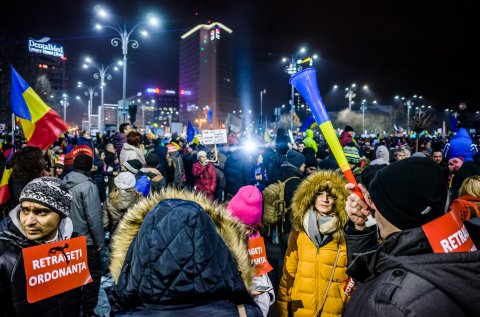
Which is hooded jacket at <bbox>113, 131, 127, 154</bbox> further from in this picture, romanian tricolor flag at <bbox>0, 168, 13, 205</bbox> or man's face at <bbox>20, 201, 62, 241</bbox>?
man's face at <bbox>20, 201, 62, 241</bbox>

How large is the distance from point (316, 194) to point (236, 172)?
17.2 feet

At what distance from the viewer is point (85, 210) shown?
15.4 feet

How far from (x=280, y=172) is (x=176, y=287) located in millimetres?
4459

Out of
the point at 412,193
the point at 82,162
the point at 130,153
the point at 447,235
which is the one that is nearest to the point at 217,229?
the point at 412,193

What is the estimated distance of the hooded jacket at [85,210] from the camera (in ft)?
15.3

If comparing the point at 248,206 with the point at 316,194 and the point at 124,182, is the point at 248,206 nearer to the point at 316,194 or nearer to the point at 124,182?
the point at 316,194

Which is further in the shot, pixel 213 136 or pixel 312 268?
pixel 213 136

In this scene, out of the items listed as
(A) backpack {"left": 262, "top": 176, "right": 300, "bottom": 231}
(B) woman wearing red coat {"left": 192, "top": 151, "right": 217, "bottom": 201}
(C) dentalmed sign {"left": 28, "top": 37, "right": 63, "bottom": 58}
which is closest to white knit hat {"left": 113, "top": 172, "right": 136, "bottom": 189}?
(A) backpack {"left": 262, "top": 176, "right": 300, "bottom": 231}

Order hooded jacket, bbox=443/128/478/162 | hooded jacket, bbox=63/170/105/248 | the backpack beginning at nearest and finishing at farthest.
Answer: hooded jacket, bbox=63/170/105/248 < the backpack < hooded jacket, bbox=443/128/478/162

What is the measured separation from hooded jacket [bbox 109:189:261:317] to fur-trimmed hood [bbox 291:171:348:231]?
1956 millimetres

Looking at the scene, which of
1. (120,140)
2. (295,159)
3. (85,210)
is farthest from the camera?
(120,140)

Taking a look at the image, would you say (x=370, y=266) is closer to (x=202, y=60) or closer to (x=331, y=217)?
(x=331, y=217)

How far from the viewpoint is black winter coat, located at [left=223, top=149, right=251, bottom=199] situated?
28.8 feet

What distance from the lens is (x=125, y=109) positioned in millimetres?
18250
